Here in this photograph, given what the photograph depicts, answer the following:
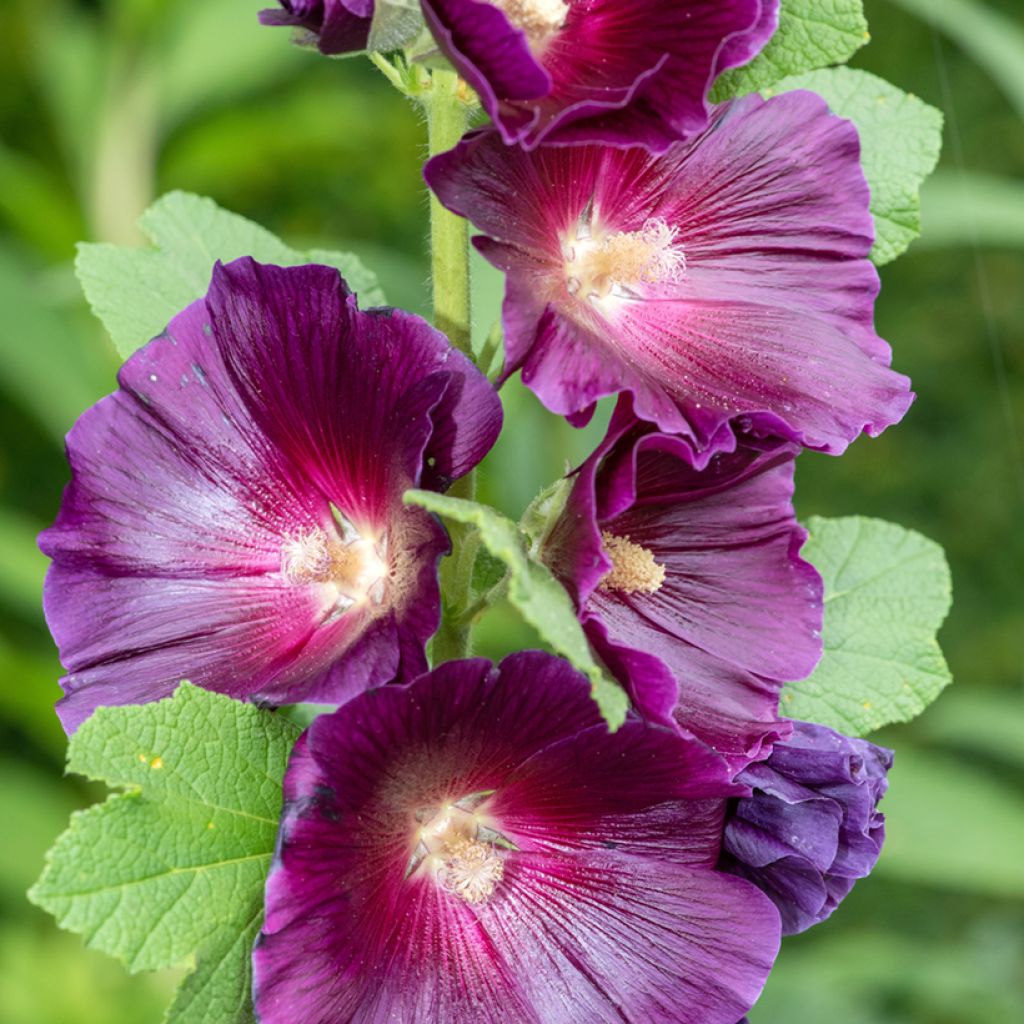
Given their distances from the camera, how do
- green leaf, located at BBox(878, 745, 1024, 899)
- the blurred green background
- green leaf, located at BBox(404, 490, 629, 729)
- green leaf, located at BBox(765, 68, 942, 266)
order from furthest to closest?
the blurred green background → green leaf, located at BBox(878, 745, 1024, 899) → green leaf, located at BBox(765, 68, 942, 266) → green leaf, located at BBox(404, 490, 629, 729)

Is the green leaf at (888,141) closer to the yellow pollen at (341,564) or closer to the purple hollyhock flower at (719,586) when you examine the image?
the purple hollyhock flower at (719,586)

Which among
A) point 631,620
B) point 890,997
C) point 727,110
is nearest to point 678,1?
point 727,110

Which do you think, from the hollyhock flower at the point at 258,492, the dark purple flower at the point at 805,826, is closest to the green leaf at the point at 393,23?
the hollyhock flower at the point at 258,492

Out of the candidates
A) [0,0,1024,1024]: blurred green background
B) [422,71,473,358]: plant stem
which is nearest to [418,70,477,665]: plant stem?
[422,71,473,358]: plant stem

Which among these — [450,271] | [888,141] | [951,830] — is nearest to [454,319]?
[450,271]

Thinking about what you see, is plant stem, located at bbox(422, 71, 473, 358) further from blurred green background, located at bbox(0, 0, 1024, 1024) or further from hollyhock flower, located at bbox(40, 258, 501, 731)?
blurred green background, located at bbox(0, 0, 1024, 1024)

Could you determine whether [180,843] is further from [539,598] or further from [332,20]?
[332,20]

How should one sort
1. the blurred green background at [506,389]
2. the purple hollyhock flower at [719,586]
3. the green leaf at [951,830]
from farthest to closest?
1. the blurred green background at [506,389]
2. the green leaf at [951,830]
3. the purple hollyhock flower at [719,586]
